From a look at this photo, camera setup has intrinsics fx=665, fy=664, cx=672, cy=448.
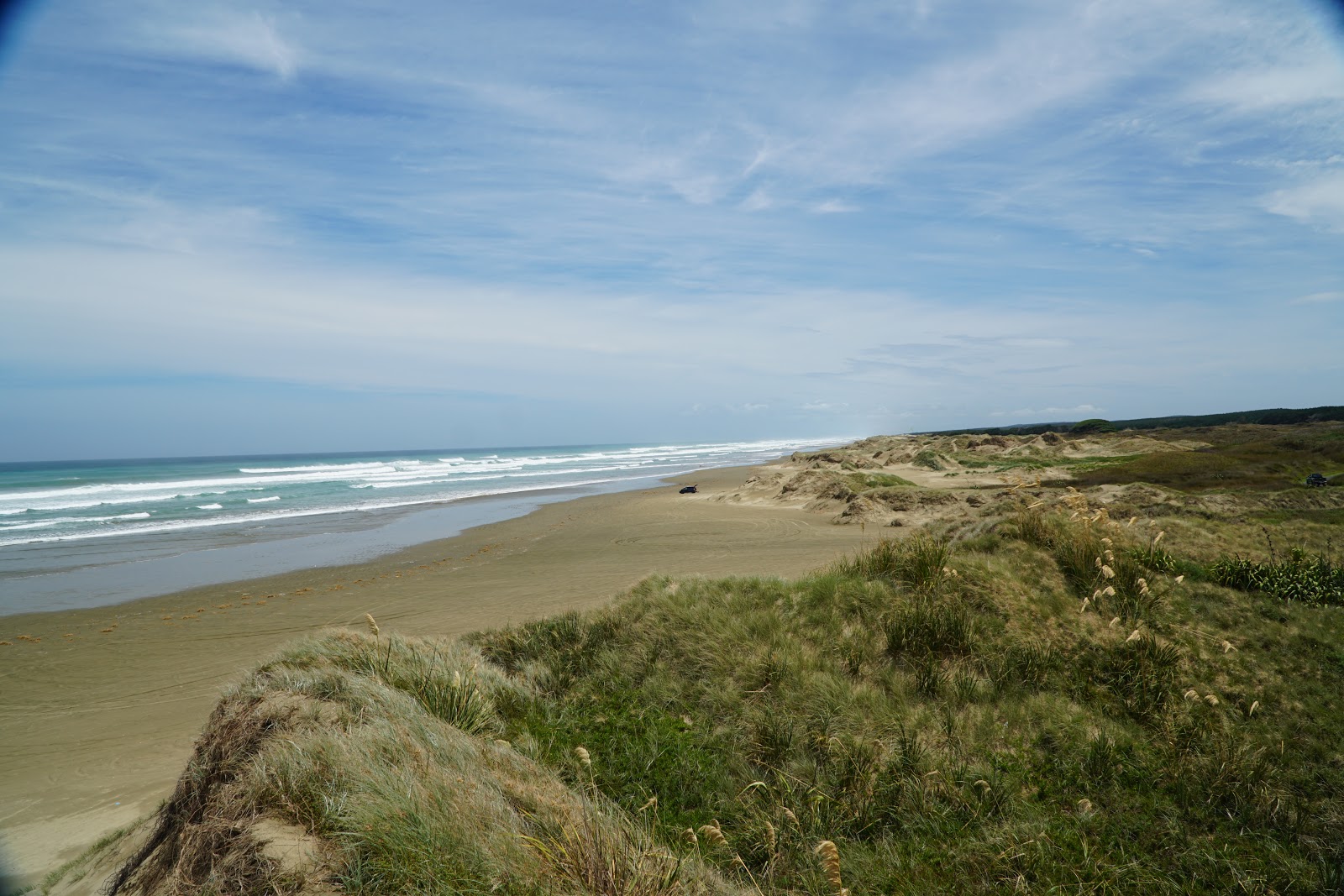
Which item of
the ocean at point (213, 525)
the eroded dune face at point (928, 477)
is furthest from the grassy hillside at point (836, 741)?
the ocean at point (213, 525)

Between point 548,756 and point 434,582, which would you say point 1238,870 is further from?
point 434,582

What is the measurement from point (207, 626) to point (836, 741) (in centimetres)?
1180

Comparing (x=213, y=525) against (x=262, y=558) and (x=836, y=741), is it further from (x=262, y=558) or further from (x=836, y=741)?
(x=836, y=741)

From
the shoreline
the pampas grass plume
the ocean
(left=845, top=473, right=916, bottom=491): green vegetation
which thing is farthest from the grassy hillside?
(left=845, top=473, right=916, bottom=491): green vegetation

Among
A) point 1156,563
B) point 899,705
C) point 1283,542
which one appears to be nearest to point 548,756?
point 899,705

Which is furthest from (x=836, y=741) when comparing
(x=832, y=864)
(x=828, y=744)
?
(x=832, y=864)

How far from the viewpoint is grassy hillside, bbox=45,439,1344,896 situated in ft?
11.2

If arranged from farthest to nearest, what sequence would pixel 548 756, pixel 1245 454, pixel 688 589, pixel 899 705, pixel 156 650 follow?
1. pixel 1245 454
2. pixel 156 650
3. pixel 688 589
4. pixel 899 705
5. pixel 548 756

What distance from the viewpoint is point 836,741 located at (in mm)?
5352

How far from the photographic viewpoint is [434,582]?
1509 cm

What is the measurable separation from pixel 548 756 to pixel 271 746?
6.68 ft

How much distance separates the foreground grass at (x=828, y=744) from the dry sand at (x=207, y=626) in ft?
8.45

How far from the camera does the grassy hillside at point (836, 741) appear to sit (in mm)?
3418

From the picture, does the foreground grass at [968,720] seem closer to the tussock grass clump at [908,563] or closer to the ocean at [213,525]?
the tussock grass clump at [908,563]
